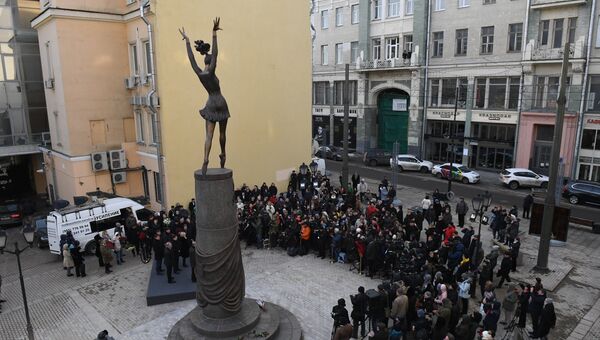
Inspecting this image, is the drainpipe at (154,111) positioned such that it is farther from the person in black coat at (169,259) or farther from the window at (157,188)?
the person in black coat at (169,259)

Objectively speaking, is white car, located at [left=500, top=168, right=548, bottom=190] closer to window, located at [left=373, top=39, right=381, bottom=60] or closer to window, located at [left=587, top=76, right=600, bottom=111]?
window, located at [left=587, top=76, right=600, bottom=111]

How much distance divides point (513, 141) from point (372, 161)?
10688 millimetres

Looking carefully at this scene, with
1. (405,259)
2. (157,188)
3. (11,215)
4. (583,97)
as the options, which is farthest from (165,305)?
(583,97)

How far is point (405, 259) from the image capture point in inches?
494

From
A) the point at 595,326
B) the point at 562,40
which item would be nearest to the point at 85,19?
the point at 595,326

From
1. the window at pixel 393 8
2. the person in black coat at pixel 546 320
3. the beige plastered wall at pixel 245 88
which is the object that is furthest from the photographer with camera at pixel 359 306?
the window at pixel 393 8

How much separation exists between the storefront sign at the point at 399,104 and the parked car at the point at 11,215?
29.6 m

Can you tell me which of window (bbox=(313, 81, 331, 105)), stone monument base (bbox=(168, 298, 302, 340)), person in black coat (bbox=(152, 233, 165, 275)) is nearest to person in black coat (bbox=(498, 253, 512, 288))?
stone monument base (bbox=(168, 298, 302, 340))

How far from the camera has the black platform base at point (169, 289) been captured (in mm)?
12680

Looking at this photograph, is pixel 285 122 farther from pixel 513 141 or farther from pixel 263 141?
pixel 513 141

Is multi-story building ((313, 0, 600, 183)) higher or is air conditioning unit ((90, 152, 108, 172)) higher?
multi-story building ((313, 0, 600, 183))

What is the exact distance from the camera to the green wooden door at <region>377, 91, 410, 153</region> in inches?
1527

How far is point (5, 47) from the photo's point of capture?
23.6 metres

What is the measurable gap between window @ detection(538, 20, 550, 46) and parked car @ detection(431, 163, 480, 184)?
972 cm
